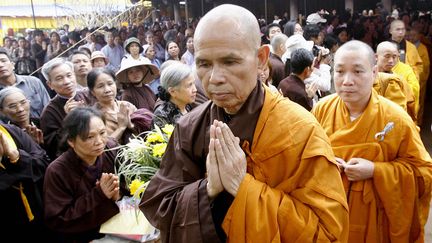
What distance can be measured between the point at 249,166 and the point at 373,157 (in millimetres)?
1019

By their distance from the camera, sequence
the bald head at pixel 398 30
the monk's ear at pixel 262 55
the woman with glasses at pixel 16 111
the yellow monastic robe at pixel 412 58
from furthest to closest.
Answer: the yellow monastic robe at pixel 412 58 → the bald head at pixel 398 30 → the woman with glasses at pixel 16 111 → the monk's ear at pixel 262 55

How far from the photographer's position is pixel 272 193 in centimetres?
126

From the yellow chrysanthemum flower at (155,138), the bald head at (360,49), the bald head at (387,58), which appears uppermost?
the bald head at (360,49)

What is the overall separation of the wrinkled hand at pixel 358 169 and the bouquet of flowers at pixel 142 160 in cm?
94

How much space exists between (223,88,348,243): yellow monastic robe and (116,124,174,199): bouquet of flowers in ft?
2.59

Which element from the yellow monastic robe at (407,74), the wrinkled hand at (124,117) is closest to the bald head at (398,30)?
the yellow monastic robe at (407,74)

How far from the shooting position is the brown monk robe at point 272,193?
125 centimetres

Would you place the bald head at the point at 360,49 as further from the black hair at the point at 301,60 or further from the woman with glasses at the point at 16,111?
the woman with glasses at the point at 16,111

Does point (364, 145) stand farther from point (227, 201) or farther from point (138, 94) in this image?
point (138, 94)

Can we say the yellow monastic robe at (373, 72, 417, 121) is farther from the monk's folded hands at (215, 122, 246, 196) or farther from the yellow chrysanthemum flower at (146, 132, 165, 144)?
the monk's folded hands at (215, 122, 246, 196)

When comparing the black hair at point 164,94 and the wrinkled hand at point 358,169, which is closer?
the wrinkled hand at point 358,169

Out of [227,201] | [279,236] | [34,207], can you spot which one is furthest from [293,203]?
[34,207]

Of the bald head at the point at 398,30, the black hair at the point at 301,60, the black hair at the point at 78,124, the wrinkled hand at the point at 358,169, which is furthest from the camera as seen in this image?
the bald head at the point at 398,30

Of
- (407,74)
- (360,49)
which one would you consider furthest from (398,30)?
(360,49)
